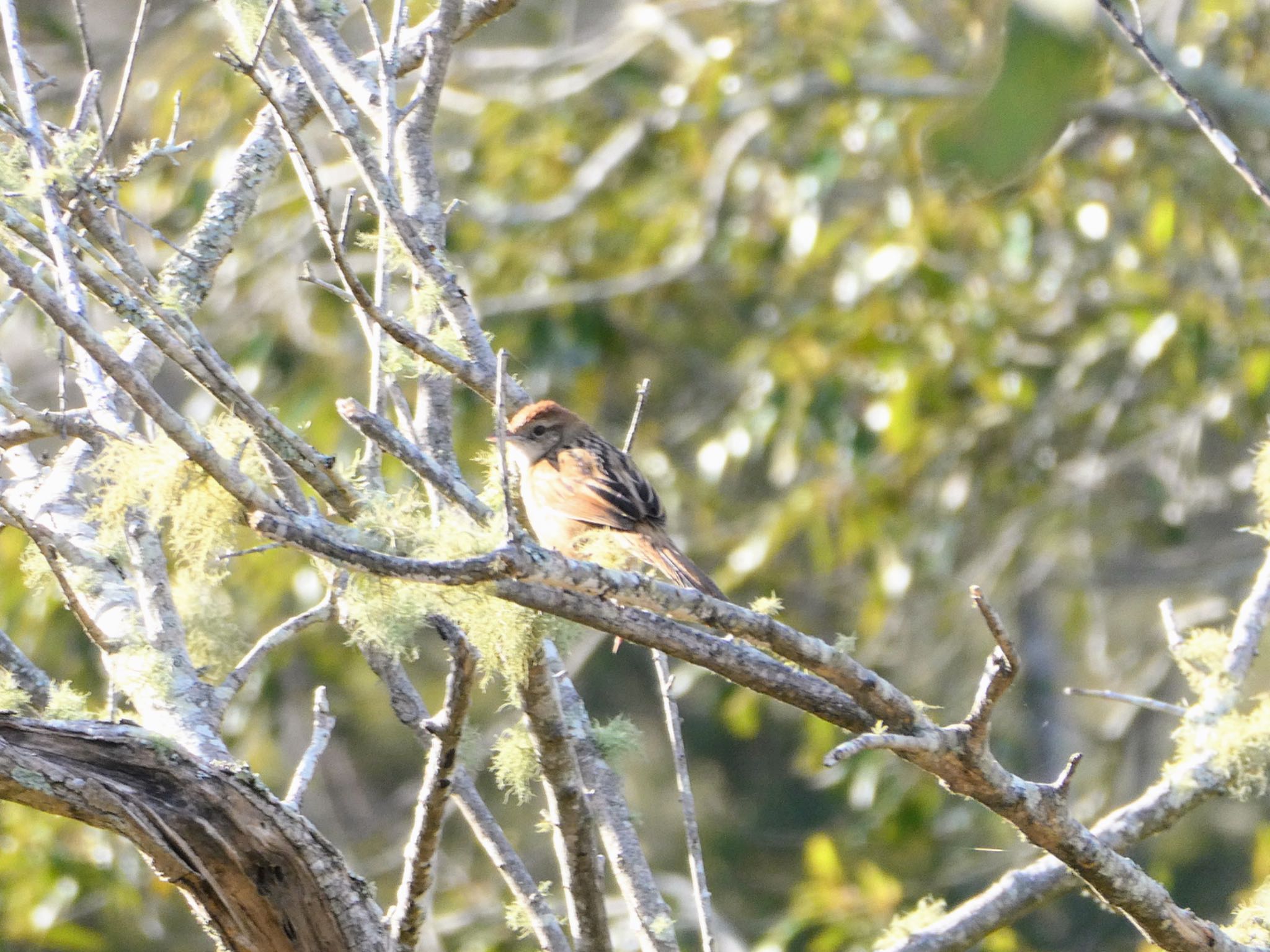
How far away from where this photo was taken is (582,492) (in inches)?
176

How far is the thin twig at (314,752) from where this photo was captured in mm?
2500

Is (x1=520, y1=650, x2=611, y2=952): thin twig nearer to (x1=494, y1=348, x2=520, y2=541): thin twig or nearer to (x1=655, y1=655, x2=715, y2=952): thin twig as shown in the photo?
(x1=655, y1=655, x2=715, y2=952): thin twig

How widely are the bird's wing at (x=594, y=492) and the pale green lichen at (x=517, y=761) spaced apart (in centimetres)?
129

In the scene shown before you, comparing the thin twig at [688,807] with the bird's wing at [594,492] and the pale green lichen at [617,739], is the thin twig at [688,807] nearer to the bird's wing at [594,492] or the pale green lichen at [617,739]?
the pale green lichen at [617,739]

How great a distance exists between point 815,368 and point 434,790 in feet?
16.3

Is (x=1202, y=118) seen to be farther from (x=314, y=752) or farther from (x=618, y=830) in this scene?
(x=314, y=752)

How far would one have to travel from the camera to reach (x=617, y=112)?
8.82m

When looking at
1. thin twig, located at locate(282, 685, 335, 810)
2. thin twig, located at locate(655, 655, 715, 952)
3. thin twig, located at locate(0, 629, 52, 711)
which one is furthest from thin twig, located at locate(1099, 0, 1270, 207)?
thin twig, located at locate(0, 629, 52, 711)

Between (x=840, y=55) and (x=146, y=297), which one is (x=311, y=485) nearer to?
(x=146, y=297)

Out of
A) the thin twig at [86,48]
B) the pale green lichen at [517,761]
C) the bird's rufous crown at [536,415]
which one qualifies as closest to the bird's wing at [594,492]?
the bird's rufous crown at [536,415]

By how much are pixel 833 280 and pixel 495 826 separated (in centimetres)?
641

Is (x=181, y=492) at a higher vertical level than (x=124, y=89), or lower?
lower

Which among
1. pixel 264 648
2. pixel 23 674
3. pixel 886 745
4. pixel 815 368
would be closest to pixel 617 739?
pixel 264 648

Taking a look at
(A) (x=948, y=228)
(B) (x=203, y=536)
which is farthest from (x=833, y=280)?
(B) (x=203, y=536)
